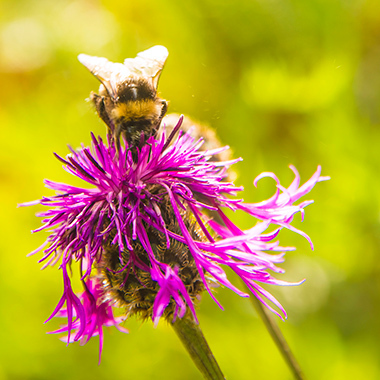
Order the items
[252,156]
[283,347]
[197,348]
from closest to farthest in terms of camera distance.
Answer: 1. [197,348]
2. [283,347]
3. [252,156]

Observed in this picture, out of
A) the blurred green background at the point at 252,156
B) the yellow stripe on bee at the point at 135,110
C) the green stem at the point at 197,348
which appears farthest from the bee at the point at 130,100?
the blurred green background at the point at 252,156

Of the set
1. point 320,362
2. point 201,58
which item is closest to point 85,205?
point 320,362

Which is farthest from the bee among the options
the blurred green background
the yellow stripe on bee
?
the blurred green background

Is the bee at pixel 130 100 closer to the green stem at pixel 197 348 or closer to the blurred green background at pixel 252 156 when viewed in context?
the green stem at pixel 197 348

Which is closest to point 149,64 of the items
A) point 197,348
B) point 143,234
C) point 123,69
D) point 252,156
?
point 123,69

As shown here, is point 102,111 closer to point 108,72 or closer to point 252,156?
point 108,72

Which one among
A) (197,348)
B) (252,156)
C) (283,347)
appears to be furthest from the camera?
(252,156)

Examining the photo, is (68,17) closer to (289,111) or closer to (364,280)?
(289,111)
